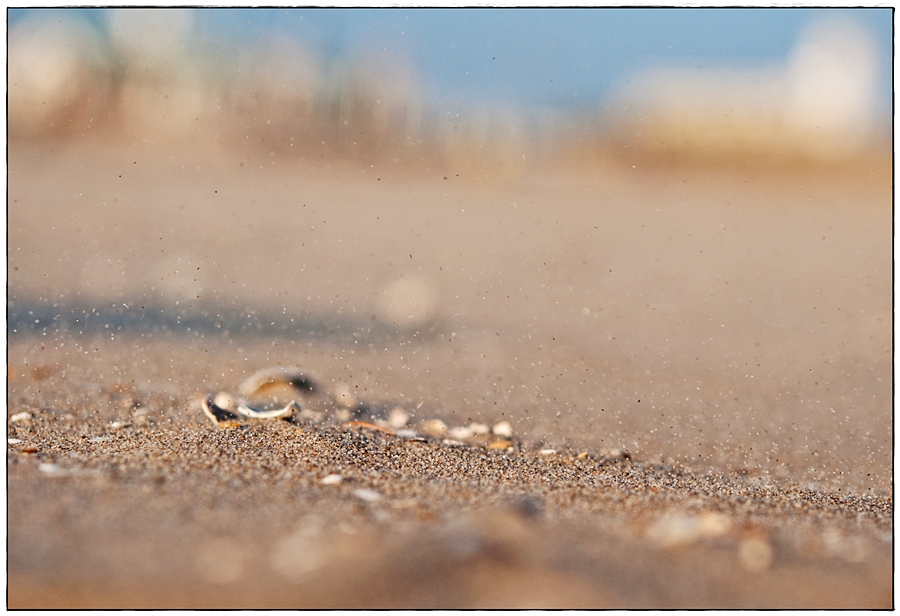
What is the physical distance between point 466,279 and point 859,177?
6472 millimetres

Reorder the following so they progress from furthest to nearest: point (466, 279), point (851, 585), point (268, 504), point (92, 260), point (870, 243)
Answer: point (870, 243) < point (466, 279) < point (92, 260) < point (268, 504) < point (851, 585)

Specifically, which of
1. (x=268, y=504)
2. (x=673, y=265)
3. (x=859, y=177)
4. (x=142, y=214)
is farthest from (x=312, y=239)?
(x=859, y=177)

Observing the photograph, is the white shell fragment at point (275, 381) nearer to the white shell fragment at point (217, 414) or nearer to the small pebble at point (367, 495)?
the white shell fragment at point (217, 414)

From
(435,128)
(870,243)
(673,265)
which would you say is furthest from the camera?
(435,128)

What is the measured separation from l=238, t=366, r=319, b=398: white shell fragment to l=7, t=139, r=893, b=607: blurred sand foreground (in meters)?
0.07

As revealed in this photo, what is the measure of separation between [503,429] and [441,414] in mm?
179

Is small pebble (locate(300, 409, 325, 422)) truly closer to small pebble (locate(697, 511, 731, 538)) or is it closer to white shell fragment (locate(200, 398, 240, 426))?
white shell fragment (locate(200, 398, 240, 426))

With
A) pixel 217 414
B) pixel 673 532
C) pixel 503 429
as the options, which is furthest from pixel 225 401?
pixel 673 532

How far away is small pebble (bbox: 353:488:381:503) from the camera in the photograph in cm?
112

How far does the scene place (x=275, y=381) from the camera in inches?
78.3

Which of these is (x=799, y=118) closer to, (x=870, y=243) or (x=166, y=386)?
(x=870, y=243)

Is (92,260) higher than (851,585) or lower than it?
higher

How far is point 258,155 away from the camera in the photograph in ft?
27.3

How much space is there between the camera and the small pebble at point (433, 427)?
176 cm
